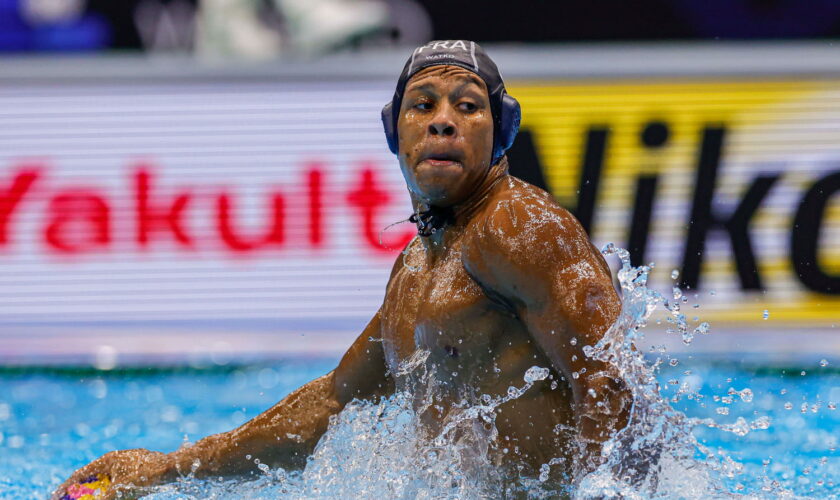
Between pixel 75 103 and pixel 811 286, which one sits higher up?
pixel 75 103

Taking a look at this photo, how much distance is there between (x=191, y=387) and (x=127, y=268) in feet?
2.70

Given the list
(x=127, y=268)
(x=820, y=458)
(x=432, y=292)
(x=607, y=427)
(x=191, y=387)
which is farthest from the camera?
(x=127, y=268)

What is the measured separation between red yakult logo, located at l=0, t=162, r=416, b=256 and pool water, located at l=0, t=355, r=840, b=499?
68 centimetres

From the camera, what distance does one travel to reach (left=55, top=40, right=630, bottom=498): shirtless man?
197cm

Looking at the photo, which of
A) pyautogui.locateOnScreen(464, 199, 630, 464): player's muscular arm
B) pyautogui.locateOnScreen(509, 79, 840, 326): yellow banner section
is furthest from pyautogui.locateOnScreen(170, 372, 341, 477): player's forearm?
pyautogui.locateOnScreen(509, 79, 840, 326): yellow banner section

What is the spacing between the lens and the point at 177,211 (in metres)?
5.95

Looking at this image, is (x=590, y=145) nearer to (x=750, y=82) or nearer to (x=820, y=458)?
(x=750, y=82)

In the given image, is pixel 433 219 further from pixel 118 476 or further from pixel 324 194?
pixel 324 194

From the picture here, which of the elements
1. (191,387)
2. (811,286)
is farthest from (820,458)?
(191,387)

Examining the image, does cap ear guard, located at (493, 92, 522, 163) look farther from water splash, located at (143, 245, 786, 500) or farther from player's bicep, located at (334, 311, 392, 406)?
player's bicep, located at (334, 311, 392, 406)

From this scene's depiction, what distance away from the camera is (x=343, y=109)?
6031 mm

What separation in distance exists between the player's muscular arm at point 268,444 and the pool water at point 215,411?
Answer: 1309 millimetres

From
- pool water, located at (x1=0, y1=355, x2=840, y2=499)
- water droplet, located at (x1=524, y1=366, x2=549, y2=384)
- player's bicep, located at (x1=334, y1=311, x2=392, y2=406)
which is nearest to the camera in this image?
water droplet, located at (x1=524, y1=366, x2=549, y2=384)

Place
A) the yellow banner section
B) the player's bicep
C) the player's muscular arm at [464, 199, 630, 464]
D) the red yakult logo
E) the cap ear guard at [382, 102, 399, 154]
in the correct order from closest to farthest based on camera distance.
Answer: the player's muscular arm at [464, 199, 630, 464], the cap ear guard at [382, 102, 399, 154], the player's bicep, the yellow banner section, the red yakult logo
